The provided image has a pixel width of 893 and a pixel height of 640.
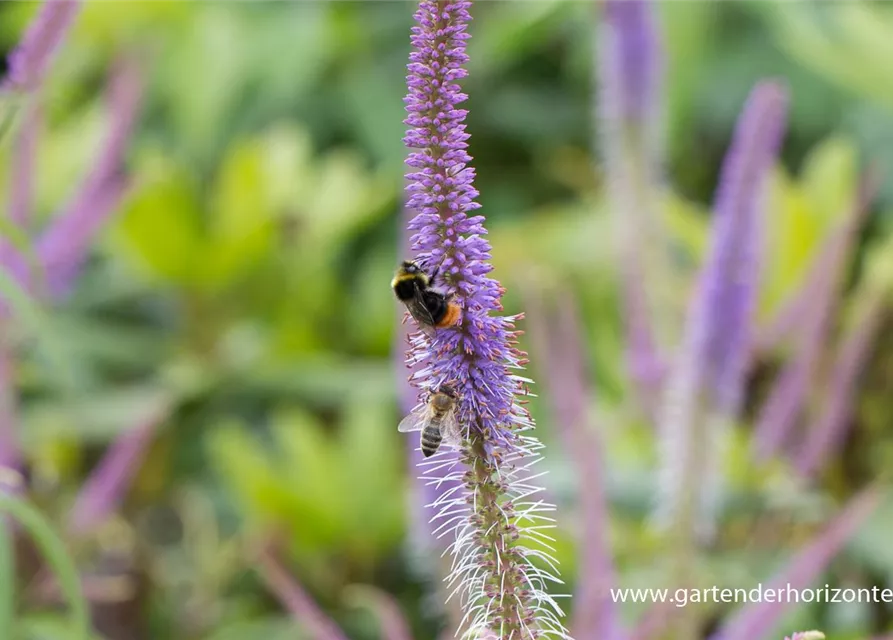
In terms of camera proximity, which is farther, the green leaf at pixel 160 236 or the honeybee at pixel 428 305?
the green leaf at pixel 160 236

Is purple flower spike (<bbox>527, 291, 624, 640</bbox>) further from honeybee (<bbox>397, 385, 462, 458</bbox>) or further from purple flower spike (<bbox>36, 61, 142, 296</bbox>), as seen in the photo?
purple flower spike (<bbox>36, 61, 142, 296</bbox>)

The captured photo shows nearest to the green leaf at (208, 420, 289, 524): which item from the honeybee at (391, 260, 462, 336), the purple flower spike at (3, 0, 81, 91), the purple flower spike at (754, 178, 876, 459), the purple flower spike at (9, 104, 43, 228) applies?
the purple flower spike at (9, 104, 43, 228)

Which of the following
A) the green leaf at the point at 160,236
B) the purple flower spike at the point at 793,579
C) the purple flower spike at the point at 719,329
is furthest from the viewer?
the green leaf at the point at 160,236

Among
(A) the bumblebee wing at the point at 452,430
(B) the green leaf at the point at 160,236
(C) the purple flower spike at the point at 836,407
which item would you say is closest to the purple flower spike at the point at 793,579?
(C) the purple flower spike at the point at 836,407

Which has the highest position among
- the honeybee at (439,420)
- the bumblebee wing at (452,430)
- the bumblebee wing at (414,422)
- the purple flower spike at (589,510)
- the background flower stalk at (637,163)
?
the background flower stalk at (637,163)

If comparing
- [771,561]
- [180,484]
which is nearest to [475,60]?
[180,484]

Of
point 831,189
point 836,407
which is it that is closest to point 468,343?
point 836,407

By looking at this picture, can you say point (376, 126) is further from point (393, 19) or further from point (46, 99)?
point (46, 99)

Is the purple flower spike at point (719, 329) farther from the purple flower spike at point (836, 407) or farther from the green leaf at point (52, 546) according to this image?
the green leaf at point (52, 546)
